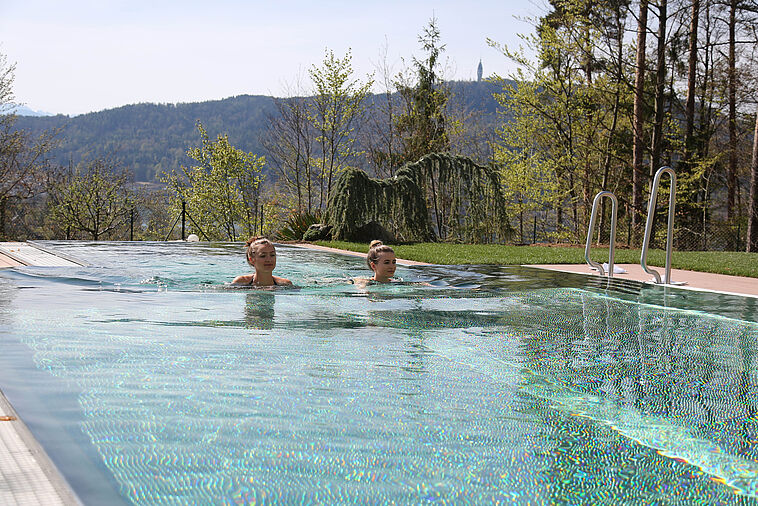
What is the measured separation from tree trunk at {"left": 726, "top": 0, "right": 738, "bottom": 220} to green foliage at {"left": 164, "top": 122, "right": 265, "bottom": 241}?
1663cm

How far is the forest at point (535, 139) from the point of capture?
16.2 meters

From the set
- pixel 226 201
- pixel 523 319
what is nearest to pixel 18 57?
pixel 226 201

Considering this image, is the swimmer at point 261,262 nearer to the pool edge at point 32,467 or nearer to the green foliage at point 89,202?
the pool edge at point 32,467

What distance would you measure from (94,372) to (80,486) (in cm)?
132

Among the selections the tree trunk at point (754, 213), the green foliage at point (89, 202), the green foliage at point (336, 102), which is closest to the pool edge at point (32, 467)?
the tree trunk at point (754, 213)

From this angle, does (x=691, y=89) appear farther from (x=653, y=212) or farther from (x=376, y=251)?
(x=376, y=251)

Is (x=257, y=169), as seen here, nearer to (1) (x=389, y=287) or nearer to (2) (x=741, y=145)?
(2) (x=741, y=145)

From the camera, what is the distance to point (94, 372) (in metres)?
2.77

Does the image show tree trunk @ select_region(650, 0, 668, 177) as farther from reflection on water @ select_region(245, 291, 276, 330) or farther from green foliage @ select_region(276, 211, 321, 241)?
reflection on water @ select_region(245, 291, 276, 330)

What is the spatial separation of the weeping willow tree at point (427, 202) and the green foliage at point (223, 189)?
479 inches

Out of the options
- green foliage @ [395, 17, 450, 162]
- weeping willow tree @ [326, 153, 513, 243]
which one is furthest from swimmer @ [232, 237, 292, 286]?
green foliage @ [395, 17, 450, 162]

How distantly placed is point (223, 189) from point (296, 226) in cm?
1158

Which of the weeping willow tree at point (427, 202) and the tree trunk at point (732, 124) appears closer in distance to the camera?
the weeping willow tree at point (427, 202)

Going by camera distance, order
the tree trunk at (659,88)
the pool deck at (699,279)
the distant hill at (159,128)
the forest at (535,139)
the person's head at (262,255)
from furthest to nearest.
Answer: the distant hill at (159,128) < the forest at (535,139) < the tree trunk at (659,88) < the pool deck at (699,279) < the person's head at (262,255)
